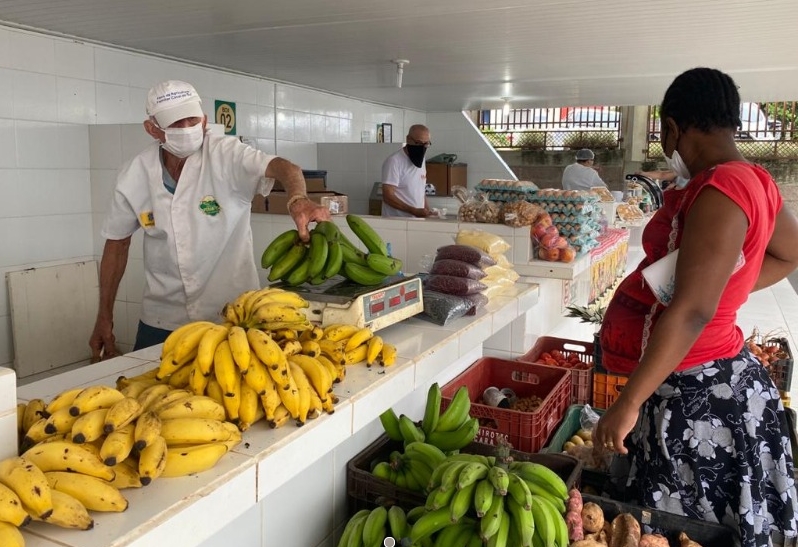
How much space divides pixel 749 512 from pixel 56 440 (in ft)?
5.86

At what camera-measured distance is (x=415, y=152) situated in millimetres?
5941

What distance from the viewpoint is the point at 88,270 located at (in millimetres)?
4969

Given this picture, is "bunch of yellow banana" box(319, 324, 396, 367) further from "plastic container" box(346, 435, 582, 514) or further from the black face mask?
the black face mask

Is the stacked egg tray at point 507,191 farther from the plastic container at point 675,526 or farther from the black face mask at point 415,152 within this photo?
the plastic container at point 675,526

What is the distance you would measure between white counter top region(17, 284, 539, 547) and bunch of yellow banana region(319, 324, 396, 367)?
0.10ft

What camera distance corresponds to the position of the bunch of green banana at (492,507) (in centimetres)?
167

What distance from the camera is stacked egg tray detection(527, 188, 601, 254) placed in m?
3.90

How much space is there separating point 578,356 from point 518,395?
0.61 m

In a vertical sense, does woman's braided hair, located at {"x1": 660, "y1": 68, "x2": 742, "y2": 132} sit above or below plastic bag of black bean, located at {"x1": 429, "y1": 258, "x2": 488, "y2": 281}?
above

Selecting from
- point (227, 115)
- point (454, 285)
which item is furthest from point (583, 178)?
point (454, 285)

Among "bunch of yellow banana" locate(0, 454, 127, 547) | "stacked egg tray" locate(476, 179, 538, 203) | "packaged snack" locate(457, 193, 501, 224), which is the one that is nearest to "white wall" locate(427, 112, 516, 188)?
"stacked egg tray" locate(476, 179, 538, 203)

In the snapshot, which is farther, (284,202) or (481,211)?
(284,202)

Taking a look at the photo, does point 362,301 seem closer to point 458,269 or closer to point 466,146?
point 458,269

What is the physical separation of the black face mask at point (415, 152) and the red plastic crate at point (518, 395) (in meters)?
3.15
